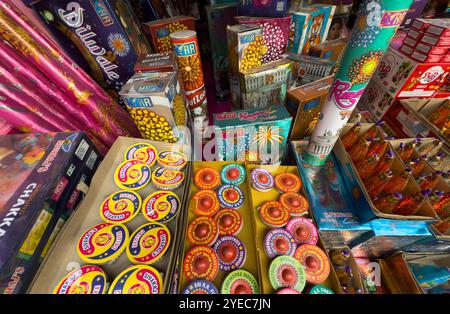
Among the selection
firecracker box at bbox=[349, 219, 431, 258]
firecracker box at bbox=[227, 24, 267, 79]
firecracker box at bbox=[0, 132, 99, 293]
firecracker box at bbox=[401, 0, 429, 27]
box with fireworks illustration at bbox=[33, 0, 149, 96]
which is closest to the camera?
firecracker box at bbox=[0, 132, 99, 293]

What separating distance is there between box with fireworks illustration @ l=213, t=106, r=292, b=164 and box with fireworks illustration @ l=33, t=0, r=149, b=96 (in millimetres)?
681

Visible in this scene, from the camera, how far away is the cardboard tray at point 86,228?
58 centimetres

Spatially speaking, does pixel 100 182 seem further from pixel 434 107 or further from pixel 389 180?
pixel 434 107

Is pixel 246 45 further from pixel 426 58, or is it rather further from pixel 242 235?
pixel 426 58

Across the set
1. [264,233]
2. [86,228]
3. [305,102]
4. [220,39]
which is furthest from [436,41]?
[86,228]

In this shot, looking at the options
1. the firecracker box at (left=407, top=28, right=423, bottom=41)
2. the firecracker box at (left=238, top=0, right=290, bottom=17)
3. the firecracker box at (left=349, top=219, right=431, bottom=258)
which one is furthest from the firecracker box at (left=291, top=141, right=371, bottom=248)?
the firecracker box at (left=407, top=28, right=423, bottom=41)

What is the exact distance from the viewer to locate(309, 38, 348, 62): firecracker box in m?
1.43

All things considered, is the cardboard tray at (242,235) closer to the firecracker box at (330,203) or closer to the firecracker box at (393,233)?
the firecracker box at (330,203)

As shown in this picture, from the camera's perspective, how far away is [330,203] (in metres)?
0.98

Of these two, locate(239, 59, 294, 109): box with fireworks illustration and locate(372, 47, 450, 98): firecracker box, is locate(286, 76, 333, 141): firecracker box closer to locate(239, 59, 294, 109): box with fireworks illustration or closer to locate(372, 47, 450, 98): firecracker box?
locate(239, 59, 294, 109): box with fireworks illustration

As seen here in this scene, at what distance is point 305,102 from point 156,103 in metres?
0.81

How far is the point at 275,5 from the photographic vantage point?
1257mm
